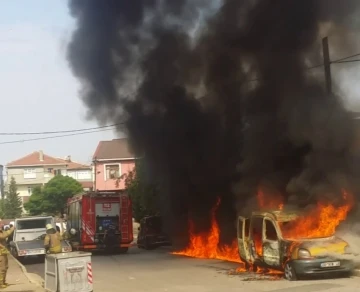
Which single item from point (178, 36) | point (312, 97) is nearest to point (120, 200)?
point (178, 36)

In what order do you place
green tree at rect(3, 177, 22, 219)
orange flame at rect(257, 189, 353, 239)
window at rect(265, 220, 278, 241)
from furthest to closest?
green tree at rect(3, 177, 22, 219), orange flame at rect(257, 189, 353, 239), window at rect(265, 220, 278, 241)

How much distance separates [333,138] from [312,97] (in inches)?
78.4

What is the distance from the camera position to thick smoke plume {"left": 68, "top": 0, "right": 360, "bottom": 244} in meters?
18.3

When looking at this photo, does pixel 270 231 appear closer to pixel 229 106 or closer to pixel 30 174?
pixel 229 106

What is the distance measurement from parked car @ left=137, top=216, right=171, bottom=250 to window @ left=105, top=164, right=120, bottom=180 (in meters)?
29.9

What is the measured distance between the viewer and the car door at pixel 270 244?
47.5ft

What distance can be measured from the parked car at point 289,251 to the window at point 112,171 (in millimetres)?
45823

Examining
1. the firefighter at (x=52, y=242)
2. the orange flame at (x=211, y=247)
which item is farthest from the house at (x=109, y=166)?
the firefighter at (x=52, y=242)

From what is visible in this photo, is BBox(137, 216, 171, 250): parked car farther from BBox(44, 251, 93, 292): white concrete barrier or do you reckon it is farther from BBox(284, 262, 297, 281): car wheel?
BBox(44, 251, 93, 292): white concrete barrier

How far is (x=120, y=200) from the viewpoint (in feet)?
92.5

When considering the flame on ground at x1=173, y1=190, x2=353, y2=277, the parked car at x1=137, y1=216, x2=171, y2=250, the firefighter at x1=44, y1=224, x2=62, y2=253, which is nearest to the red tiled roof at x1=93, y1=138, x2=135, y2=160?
the parked car at x1=137, y1=216, x2=171, y2=250

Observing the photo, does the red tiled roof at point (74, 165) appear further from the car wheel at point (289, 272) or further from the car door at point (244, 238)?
the car wheel at point (289, 272)

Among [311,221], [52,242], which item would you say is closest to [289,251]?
[311,221]

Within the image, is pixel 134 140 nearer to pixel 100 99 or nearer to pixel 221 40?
pixel 100 99
